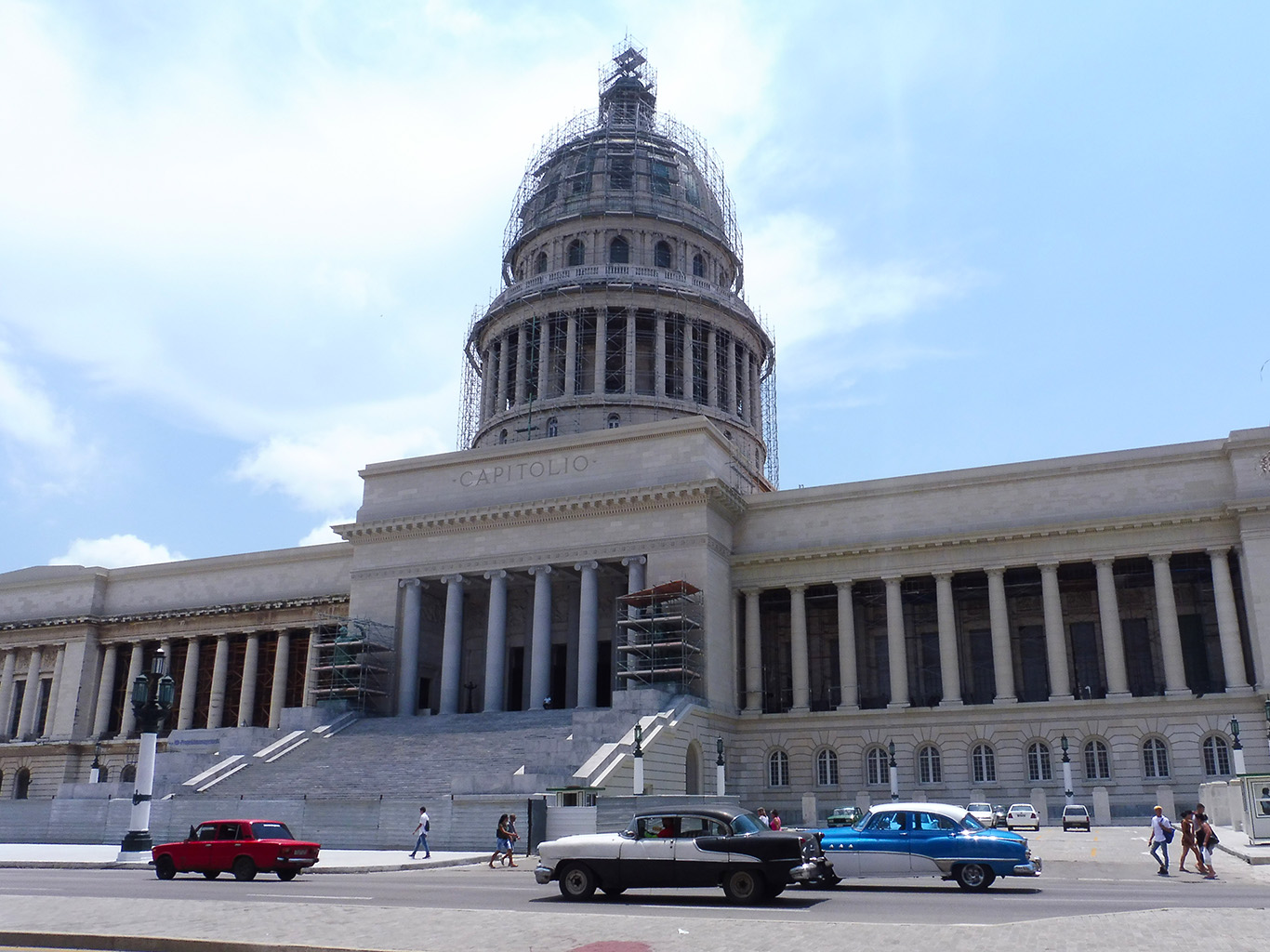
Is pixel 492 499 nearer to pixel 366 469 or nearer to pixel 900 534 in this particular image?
pixel 366 469

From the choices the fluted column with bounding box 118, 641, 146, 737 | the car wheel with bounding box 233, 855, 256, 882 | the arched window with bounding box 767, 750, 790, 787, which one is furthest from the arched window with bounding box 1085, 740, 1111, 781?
the fluted column with bounding box 118, 641, 146, 737

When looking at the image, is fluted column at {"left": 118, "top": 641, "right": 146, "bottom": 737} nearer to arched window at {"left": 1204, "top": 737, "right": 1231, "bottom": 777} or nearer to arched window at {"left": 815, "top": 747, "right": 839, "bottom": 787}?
arched window at {"left": 815, "top": 747, "right": 839, "bottom": 787}

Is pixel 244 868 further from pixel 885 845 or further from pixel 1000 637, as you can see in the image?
pixel 1000 637

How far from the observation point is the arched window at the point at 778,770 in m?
57.1

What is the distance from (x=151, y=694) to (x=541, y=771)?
14273 mm

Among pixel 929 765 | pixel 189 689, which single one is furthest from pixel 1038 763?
pixel 189 689

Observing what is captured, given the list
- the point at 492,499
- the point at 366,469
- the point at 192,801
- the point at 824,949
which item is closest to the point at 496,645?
the point at 492,499

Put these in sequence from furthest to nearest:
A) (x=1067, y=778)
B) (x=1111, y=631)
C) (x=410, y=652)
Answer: (x=410, y=652)
(x=1111, y=631)
(x=1067, y=778)

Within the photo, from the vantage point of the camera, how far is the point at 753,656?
59.5m

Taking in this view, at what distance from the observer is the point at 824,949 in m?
13.6

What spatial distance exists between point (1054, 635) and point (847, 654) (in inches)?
385

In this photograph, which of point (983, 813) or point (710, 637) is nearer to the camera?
point (983, 813)

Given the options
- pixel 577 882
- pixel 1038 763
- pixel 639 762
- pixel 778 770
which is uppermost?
pixel 1038 763

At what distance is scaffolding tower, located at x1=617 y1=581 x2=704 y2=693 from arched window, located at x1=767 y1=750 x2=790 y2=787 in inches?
243
